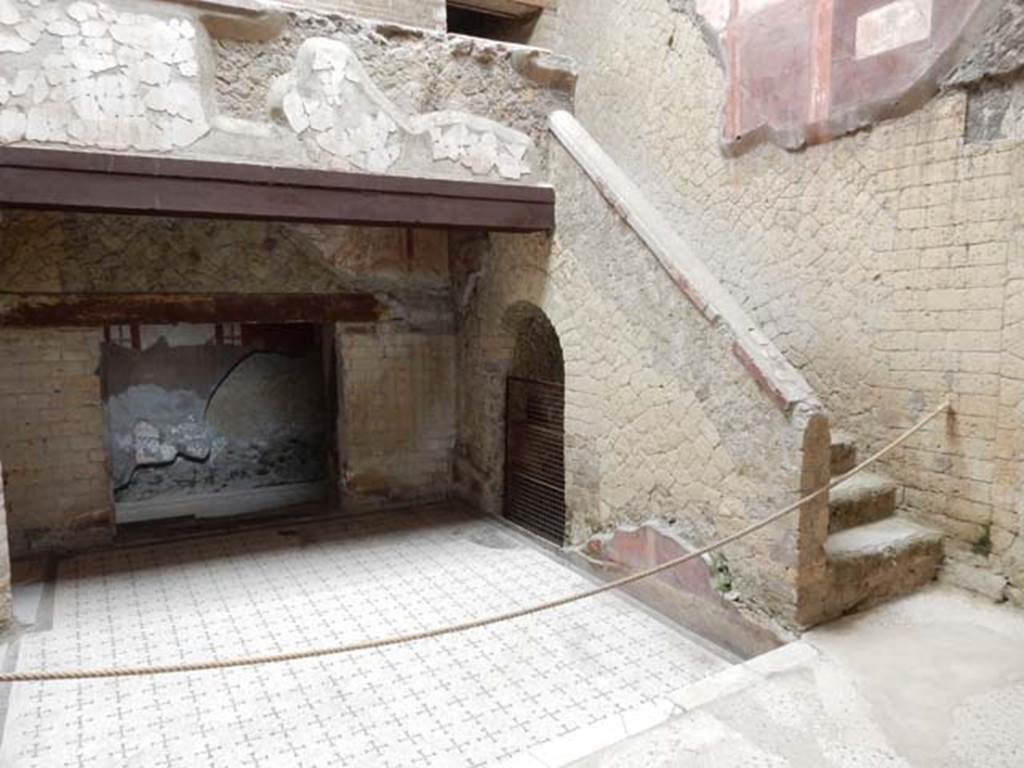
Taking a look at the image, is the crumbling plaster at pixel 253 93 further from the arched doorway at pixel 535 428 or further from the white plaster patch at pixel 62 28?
the arched doorway at pixel 535 428

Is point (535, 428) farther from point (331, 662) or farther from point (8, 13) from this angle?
point (8, 13)

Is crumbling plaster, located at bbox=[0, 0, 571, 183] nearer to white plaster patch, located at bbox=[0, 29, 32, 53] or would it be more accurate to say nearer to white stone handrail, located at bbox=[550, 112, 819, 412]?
white plaster patch, located at bbox=[0, 29, 32, 53]

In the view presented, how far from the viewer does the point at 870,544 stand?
11.9ft

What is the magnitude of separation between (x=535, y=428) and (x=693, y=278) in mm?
Answer: 2399

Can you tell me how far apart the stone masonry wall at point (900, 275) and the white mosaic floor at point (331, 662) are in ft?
5.12

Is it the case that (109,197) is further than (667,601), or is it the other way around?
(667,601)

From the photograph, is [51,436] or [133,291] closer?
[51,436]

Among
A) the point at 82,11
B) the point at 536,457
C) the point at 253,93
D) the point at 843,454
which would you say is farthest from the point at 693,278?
the point at 82,11

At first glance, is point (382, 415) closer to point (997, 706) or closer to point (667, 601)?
point (667, 601)

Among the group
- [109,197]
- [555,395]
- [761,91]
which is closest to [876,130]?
[761,91]

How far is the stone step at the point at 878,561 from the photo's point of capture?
11.3ft

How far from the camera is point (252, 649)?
3.85 m

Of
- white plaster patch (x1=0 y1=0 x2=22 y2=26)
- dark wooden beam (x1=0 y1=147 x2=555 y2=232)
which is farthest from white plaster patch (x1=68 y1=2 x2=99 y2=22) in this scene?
dark wooden beam (x1=0 y1=147 x2=555 y2=232)

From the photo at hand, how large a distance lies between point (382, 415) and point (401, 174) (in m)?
2.69
